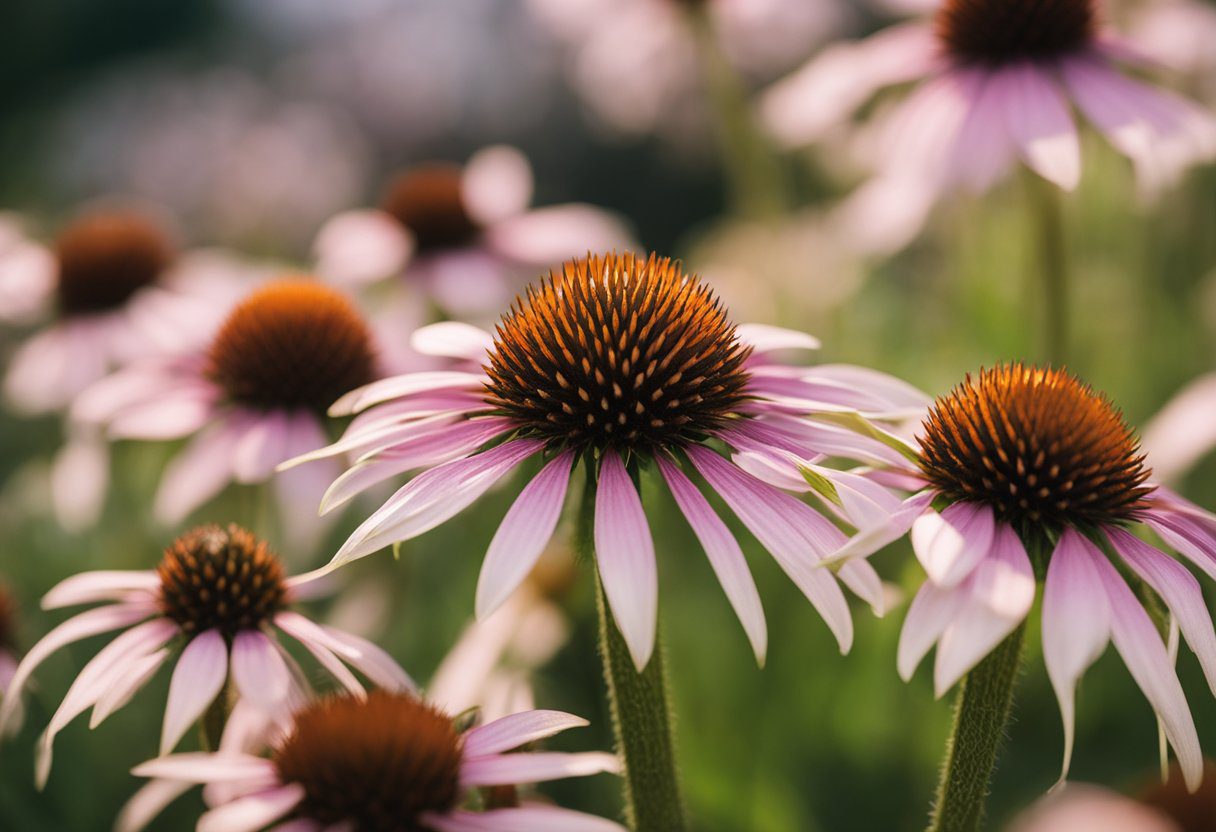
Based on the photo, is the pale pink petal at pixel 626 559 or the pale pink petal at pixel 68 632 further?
the pale pink petal at pixel 68 632

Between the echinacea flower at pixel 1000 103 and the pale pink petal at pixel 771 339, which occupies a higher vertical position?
the echinacea flower at pixel 1000 103

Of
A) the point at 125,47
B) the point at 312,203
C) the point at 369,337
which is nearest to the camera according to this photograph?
the point at 369,337

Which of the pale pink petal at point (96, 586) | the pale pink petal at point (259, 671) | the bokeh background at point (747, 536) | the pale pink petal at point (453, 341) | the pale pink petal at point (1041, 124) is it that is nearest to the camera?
the pale pink petal at point (259, 671)

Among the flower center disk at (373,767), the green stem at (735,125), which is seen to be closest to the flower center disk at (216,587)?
the flower center disk at (373,767)

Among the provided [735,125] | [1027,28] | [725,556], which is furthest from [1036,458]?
[735,125]

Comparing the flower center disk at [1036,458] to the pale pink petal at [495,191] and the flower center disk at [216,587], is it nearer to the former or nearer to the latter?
the flower center disk at [216,587]

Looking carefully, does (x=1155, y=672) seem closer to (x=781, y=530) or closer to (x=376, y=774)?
(x=781, y=530)

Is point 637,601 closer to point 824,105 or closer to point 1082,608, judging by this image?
point 1082,608

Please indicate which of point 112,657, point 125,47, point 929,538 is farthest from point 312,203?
point 125,47
